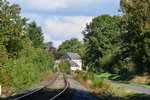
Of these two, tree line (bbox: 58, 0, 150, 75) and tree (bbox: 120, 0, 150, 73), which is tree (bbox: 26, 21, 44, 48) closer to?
tree line (bbox: 58, 0, 150, 75)

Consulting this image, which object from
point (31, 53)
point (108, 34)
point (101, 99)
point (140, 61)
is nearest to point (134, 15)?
point (140, 61)

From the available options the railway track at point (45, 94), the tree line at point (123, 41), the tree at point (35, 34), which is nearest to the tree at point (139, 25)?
the tree line at point (123, 41)

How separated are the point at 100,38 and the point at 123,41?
40.0 meters

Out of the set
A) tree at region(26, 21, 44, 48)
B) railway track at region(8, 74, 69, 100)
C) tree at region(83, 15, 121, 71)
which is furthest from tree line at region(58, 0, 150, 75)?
tree at region(26, 21, 44, 48)

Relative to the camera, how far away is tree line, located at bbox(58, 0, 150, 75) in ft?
140

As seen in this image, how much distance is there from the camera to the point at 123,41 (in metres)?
60.5

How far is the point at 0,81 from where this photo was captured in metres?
24.6

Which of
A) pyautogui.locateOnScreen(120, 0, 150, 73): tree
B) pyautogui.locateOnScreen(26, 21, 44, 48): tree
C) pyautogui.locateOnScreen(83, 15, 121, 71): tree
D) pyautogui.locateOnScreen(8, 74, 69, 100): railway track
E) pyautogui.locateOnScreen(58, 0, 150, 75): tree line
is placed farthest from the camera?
pyautogui.locateOnScreen(83, 15, 121, 71): tree

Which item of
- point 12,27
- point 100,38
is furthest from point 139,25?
point 100,38

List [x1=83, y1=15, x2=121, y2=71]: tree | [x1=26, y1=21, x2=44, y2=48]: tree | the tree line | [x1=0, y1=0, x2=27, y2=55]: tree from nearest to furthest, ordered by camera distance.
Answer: [x1=0, y1=0, x2=27, y2=55]: tree
the tree line
[x1=26, y1=21, x2=44, y2=48]: tree
[x1=83, y1=15, x2=121, y2=71]: tree

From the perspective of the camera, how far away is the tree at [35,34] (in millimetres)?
71162

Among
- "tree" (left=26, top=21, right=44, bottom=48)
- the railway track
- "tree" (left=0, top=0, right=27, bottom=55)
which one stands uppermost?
"tree" (left=26, top=21, right=44, bottom=48)

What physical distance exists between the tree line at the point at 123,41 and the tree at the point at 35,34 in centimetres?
1896

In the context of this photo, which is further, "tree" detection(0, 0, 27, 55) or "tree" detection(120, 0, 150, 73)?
"tree" detection(120, 0, 150, 73)
